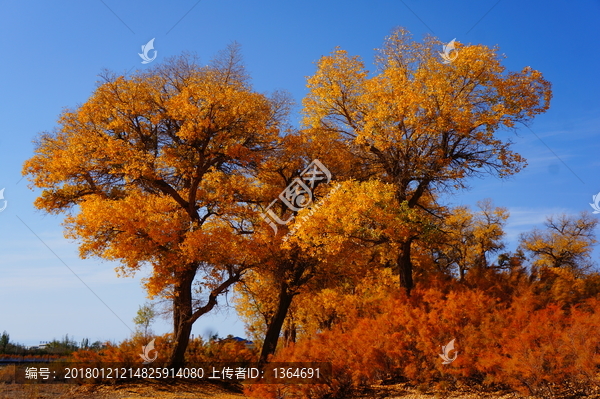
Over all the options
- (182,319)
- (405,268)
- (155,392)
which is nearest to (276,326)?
(182,319)

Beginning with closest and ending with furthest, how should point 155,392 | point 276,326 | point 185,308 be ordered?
point 155,392 → point 185,308 → point 276,326

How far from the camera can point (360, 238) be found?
17.8m

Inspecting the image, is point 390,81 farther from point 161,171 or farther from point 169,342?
point 169,342

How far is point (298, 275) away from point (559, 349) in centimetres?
1063

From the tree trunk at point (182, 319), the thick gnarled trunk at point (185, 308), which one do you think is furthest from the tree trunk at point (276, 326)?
the tree trunk at point (182, 319)

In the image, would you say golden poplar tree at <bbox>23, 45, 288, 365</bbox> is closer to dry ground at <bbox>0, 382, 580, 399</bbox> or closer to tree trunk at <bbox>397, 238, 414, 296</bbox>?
dry ground at <bbox>0, 382, 580, 399</bbox>

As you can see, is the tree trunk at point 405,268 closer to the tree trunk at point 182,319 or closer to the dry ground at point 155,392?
the dry ground at point 155,392

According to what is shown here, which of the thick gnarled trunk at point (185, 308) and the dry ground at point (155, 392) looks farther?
the thick gnarled trunk at point (185, 308)

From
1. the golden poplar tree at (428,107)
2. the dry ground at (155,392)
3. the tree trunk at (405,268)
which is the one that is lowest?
the dry ground at (155,392)

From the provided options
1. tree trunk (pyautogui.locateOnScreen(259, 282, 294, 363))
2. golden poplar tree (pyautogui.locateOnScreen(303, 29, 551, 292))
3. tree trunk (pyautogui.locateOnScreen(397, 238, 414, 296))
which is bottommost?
tree trunk (pyautogui.locateOnScreen(259, 282, 294, 363))

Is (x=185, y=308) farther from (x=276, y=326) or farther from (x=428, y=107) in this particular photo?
(x=428, y=107)

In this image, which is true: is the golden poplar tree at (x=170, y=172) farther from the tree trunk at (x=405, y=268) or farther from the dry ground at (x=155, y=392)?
the tree trunk at (x=405, y=268)

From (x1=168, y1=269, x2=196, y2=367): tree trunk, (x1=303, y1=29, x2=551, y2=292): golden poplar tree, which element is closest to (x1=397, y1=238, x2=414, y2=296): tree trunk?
(x1=303, y1=29, x2=551, y2=292): golden poplar tree

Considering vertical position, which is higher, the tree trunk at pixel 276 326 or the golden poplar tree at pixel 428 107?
the golden poplar tree at pixel 428 107
